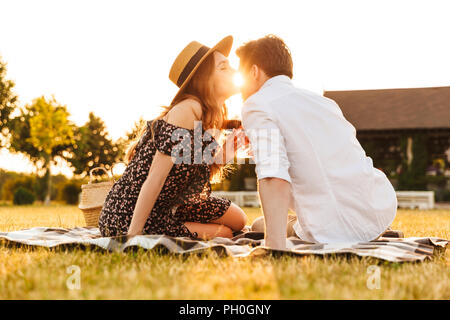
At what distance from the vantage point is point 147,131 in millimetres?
3449

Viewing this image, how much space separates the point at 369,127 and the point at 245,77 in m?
19.6

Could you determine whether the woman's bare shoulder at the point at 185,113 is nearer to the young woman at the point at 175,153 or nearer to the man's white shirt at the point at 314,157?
the young woman at the point at 175,153

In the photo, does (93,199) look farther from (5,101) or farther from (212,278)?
(5,101)

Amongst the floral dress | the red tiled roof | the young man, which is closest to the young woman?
the floral dress

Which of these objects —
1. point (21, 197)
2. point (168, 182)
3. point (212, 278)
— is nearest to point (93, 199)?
point (168, 182)

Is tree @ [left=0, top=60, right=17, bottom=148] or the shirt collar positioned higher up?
tree @ [left=0, top=60, right=17, bottom=148]

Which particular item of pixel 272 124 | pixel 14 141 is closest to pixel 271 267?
pixel 272 124

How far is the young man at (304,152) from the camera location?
8.93 ft

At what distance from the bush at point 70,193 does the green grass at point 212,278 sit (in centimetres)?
2258

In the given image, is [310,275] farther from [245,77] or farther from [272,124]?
[245,77]

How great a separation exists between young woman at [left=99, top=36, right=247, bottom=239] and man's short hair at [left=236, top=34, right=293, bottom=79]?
52cm

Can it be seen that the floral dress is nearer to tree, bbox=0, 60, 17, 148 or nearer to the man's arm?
the man's arm

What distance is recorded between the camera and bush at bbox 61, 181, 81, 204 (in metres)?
24.2
